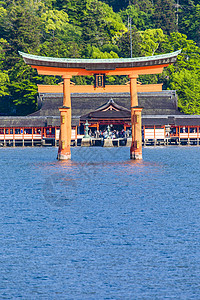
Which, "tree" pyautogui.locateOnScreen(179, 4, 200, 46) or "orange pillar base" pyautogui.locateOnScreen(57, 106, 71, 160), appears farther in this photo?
"tree" pyautogui.locateOnScreen(179, 4, 200, 46)

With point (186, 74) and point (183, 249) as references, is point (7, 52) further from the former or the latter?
point (183, 249)

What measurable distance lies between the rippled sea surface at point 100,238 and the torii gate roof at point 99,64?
1159 centimetres

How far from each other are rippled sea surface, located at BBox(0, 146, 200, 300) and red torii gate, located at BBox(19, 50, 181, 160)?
758 cm

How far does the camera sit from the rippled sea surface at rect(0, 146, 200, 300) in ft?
50.9

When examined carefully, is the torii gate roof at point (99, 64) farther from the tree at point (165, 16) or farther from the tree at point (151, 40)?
the tree at point (165, 16)

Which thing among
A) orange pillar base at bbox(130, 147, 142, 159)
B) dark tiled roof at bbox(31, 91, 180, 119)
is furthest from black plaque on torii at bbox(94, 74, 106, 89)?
dark tiled roof at bbox(31, 91, 180, 119)

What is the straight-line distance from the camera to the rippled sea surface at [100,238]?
50.9 ft

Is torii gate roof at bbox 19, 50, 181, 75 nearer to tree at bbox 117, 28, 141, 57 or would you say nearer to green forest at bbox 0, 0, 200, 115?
green forest at bbox 0, 0, 200, 115

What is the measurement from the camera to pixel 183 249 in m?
18.9

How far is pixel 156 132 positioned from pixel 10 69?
30047 mm

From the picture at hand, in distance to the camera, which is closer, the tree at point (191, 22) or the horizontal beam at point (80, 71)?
the horizontal beam at point (80, 71)

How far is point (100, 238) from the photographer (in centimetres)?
2070

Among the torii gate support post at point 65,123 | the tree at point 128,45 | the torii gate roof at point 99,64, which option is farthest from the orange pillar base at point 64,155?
the tree at point 128,45

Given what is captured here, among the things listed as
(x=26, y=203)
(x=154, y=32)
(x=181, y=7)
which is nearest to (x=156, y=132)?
(x=154, y=32)
